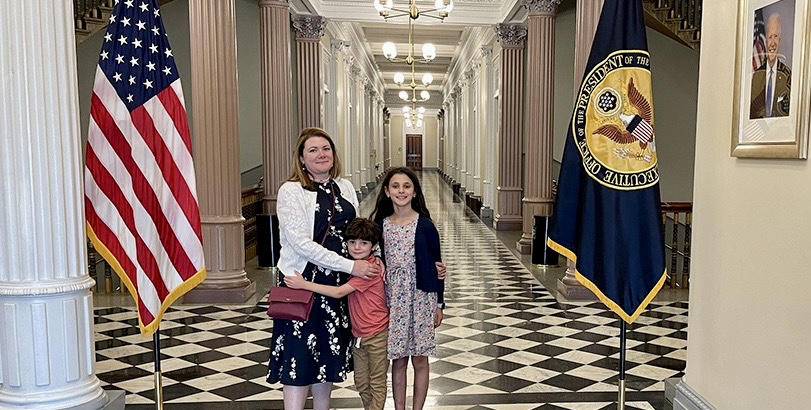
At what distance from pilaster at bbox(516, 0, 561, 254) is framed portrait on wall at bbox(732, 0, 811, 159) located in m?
7.35

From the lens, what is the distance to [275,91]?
10477 mm

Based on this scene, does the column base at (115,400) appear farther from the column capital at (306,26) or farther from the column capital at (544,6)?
the column capital at (306,26)

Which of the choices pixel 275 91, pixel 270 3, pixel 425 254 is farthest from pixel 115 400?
pixel 270 3

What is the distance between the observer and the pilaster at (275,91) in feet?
33.2

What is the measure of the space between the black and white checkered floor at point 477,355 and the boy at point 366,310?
100cm

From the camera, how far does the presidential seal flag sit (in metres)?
3.25

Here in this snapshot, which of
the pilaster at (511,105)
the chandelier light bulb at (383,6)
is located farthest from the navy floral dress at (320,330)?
the pilaster at (511,105)

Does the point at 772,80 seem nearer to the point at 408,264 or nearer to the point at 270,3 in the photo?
the point at 408,264

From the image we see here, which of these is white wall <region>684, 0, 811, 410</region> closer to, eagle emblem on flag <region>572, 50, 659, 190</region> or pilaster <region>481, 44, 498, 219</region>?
eagle emblem on flag <region>572, 50, 659, 190</region>

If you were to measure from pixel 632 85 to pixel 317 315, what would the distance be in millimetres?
1994

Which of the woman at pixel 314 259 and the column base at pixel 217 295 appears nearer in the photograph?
the woman at pixel 314 259

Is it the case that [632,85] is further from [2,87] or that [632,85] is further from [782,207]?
[2,87]

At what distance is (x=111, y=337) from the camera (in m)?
5.84

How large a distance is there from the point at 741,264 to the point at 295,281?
2.12m
